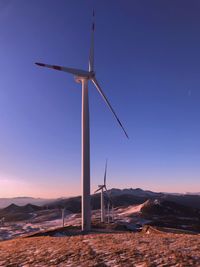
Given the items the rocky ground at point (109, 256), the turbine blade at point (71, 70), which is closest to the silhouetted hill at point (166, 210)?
the turbine blade at point (71, 70)

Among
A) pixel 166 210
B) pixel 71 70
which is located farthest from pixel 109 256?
pixel 166 210

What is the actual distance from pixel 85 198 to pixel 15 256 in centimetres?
2026

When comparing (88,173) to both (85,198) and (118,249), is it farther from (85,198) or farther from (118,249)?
(118,249)

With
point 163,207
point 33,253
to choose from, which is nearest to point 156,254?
point 33,253

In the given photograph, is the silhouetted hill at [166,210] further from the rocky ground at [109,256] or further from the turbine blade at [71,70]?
the rocky ground at [109,256]

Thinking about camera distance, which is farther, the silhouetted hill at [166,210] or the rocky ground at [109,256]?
the silhouetted hill at [166,210]

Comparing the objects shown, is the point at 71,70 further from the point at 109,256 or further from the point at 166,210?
the point at 166,210

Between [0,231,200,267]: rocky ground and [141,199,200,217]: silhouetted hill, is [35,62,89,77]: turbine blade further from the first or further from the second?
[141,199,200,217]: silhouetted hill

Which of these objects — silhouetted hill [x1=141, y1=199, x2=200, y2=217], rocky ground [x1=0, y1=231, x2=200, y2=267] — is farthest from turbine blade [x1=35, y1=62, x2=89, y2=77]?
silhouetted hill [x1=141, y1=199, x2=200, y2=217]

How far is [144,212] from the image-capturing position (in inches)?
5605

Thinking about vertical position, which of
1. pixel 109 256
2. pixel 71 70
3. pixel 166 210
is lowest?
pixel 109 256

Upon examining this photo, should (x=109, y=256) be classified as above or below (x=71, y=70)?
below

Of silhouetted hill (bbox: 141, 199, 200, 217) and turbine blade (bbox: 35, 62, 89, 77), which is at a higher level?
turbine blade (bbox: 35, 62, 89, 77)

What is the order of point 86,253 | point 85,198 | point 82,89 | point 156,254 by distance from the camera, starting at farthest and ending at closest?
point 82,89 → point 85,198 → point 86,253 → point 156,254
